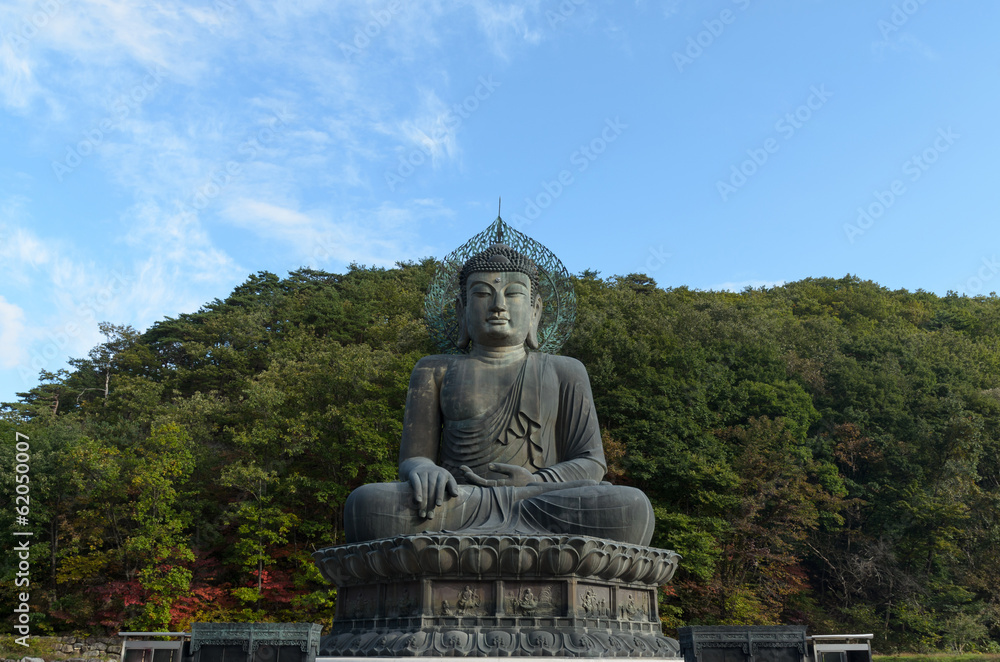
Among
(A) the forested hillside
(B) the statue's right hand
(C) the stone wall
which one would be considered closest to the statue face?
(B) the statue's right hand

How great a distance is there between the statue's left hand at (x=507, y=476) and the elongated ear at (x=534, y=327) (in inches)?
Answer: 74.1

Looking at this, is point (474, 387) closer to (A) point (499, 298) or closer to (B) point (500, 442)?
(B) point (500, 442)

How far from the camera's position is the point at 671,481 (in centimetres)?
1825

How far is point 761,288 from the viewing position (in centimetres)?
4250

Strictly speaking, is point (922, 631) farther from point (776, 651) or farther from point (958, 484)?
point (776, 651)

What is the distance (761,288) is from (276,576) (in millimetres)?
31549

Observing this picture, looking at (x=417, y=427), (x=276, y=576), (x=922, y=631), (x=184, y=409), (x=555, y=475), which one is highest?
(x=184, y=409)

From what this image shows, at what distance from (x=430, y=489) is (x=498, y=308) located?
252 cm

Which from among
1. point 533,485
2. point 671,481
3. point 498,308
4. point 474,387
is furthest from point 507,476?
point 671,481

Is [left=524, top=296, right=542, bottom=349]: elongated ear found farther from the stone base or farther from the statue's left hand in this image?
the stone base

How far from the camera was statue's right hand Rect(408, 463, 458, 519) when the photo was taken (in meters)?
7.32

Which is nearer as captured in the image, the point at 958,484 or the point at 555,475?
the point at 555,475

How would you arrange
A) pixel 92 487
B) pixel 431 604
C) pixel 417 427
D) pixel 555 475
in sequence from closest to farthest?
pixel 431 604, pixel 555 475, pixel 417 427, pixel 92 487

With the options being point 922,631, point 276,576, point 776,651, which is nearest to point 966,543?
point 922,631
